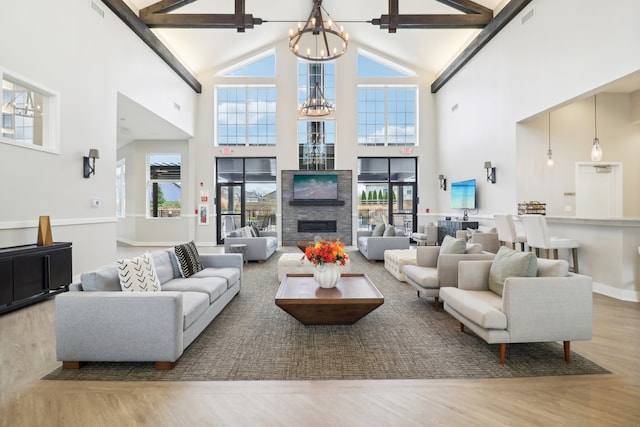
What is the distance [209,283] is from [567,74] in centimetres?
594

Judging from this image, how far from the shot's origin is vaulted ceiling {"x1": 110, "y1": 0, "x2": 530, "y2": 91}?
715 cm

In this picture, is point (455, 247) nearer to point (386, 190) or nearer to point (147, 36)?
point (386, 190)

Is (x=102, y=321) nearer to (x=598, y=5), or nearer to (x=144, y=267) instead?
(x=144, y=267)

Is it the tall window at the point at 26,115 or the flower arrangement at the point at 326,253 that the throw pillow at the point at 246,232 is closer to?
the tall window at the point at 26,115

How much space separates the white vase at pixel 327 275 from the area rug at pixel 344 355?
1.59 ft

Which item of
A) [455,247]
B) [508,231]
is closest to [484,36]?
[508,231]

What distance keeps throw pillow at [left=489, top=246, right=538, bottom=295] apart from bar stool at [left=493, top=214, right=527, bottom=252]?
3003mm

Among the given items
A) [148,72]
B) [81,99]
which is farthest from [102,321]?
[148,72]

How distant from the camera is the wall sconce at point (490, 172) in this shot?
24.0 ft

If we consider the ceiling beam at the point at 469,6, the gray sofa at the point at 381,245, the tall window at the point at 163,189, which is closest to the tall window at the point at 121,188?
the tall window at the point at 163,189

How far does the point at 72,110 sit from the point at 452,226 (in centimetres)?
787

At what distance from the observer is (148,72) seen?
750 centimetres

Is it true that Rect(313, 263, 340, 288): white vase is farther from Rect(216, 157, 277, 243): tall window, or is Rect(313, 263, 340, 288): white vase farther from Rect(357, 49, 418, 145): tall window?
Rect(357, 49, 418, 145): tall window

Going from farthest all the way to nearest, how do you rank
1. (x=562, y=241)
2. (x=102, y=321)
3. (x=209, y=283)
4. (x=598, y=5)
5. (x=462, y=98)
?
1. (x=462, y=98)
2. (x=562, y=241)
3. (x=598, y=5)
4. (x=209, y=283)
5. (x=102, y=321)
